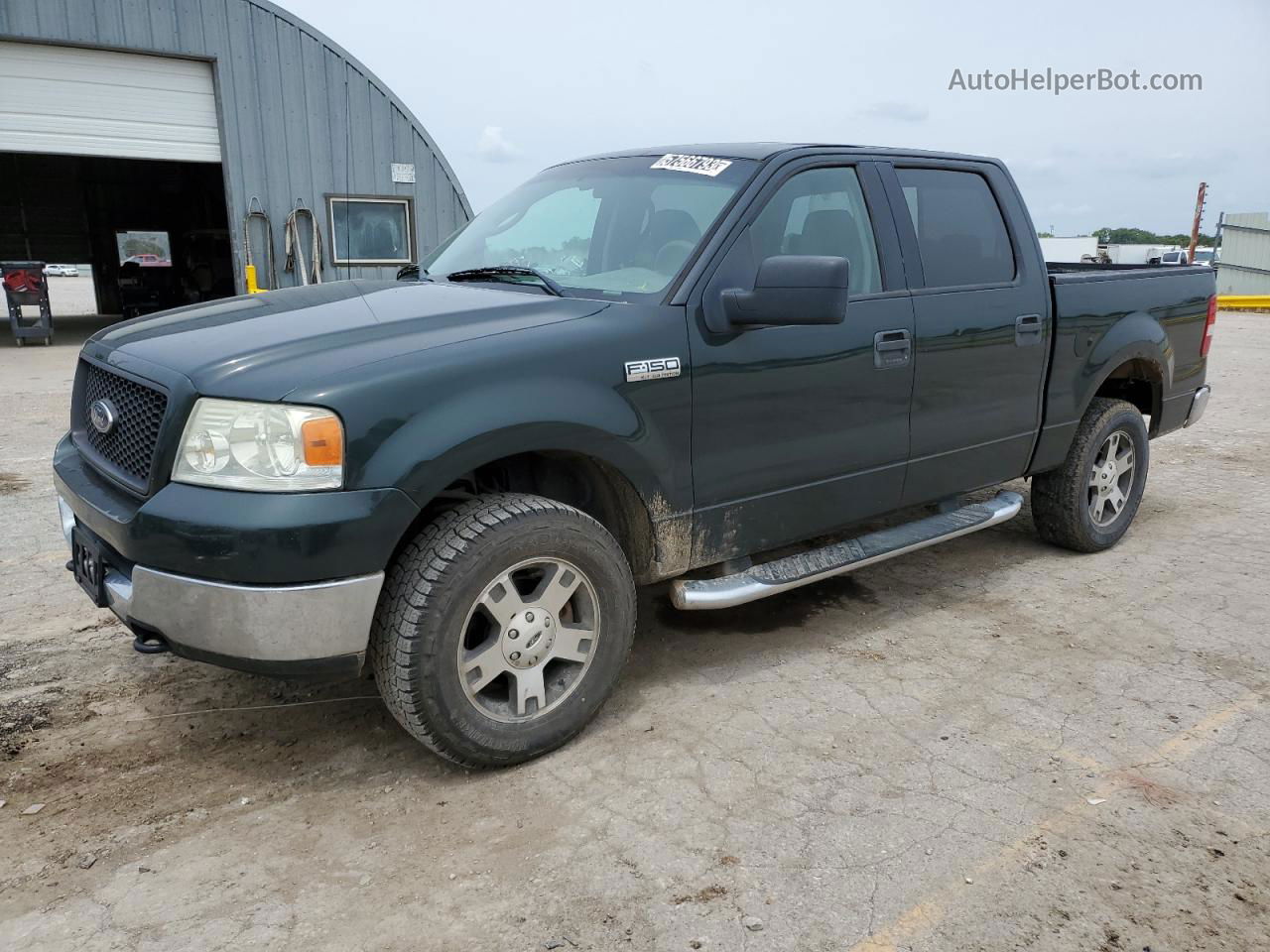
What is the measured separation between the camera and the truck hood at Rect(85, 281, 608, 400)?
2529mm

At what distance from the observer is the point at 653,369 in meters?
2.99

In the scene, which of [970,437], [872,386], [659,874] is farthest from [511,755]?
[970,437]

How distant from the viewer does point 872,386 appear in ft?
11.8

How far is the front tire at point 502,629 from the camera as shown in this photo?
8.61 feet

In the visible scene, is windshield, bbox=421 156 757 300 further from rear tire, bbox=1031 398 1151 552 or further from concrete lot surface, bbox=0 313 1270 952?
rear tire, bbox=1031 398 1151 552

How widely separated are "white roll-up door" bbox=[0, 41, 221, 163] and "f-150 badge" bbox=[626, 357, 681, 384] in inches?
531

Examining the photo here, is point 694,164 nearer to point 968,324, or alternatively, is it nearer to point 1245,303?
point 968,324

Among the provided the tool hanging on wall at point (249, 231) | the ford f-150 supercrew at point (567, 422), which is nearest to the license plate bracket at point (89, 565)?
the ford f-150 supercrew at point (567, 422)

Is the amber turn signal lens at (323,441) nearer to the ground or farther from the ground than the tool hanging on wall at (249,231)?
nearer to the ground

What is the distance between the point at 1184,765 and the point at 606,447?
2024 mm

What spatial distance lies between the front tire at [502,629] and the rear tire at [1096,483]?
276cm

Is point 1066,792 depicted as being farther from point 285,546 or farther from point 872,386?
point 285,546

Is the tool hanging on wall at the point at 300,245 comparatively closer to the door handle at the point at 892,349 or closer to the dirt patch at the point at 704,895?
the door handle at the point at 892,349

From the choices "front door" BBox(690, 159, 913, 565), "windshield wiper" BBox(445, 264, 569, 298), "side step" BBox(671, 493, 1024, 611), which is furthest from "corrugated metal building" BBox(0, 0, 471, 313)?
"side step" BBox(671, 493, 1024, 611)
